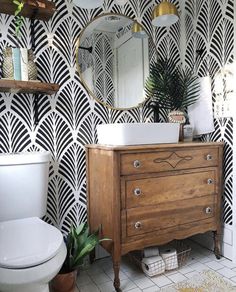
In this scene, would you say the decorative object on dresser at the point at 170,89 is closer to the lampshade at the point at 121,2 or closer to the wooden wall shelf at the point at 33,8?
the lampshade at the point at 121,2

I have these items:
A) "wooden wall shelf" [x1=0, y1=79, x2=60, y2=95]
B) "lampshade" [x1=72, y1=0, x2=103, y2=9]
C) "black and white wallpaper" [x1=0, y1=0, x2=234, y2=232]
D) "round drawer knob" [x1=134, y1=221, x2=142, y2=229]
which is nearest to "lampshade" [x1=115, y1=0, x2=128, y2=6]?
"black and white wallpaper" [x1=0, y1=0, x2=234, y2=232]

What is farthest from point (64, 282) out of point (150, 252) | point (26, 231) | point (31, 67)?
point (31, 67)

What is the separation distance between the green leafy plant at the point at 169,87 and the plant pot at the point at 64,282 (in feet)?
4.71

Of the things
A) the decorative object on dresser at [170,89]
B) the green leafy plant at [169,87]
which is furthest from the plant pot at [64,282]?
the green leafy plant at [169,87]

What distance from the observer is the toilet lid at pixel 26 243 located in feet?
3.44

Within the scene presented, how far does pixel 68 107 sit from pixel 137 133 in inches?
22.7

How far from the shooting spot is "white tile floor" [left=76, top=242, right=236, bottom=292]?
64.1 inches

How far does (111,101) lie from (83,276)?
4.25ft

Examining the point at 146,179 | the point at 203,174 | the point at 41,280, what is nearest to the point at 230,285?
the point at 203,174

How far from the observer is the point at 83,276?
1.76 meters

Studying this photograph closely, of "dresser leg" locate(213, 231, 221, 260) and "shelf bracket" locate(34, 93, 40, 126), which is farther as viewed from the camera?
"dresser leg" locate(213, 231, 221, 260)

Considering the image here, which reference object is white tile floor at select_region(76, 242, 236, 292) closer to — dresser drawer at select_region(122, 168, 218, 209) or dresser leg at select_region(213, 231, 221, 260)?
dresser leg at select_region(213, 231, 221, 260)

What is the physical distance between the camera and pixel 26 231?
4.27ft

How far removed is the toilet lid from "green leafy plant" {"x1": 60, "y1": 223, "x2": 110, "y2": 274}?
0.90ft
